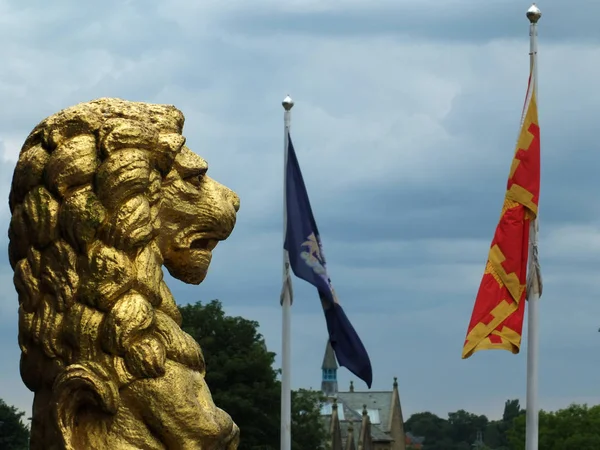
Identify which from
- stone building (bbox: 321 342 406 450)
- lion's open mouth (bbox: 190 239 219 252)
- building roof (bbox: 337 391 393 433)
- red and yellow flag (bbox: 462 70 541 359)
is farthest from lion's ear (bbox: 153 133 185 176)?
building roof (bbox: 337 391 393 433)

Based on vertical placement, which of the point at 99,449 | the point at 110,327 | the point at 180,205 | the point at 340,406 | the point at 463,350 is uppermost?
the point at 340,406

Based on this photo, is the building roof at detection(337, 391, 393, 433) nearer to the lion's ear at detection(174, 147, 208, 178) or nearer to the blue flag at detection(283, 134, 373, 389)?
the blue flag at detection(283, 134, 373, 389)

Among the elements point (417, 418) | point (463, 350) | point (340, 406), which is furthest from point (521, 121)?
point (417, 418)

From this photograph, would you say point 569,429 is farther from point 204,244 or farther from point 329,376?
point 204,244

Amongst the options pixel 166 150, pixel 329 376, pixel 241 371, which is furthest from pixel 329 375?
pixel 166 150

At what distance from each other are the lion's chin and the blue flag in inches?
592

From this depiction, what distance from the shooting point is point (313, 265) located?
24.1m

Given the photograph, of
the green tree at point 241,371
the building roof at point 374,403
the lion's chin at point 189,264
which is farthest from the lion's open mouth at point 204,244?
the building roof at point 374,403

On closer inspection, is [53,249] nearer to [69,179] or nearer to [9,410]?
[69,179]

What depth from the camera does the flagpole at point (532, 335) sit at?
2188 centimetres

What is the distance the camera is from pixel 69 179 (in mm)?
7344

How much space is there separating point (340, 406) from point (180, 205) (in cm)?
11401

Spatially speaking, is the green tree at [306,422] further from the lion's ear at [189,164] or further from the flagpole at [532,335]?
the lion's ear at [189,164]

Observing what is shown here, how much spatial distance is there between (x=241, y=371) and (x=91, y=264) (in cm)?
3978
